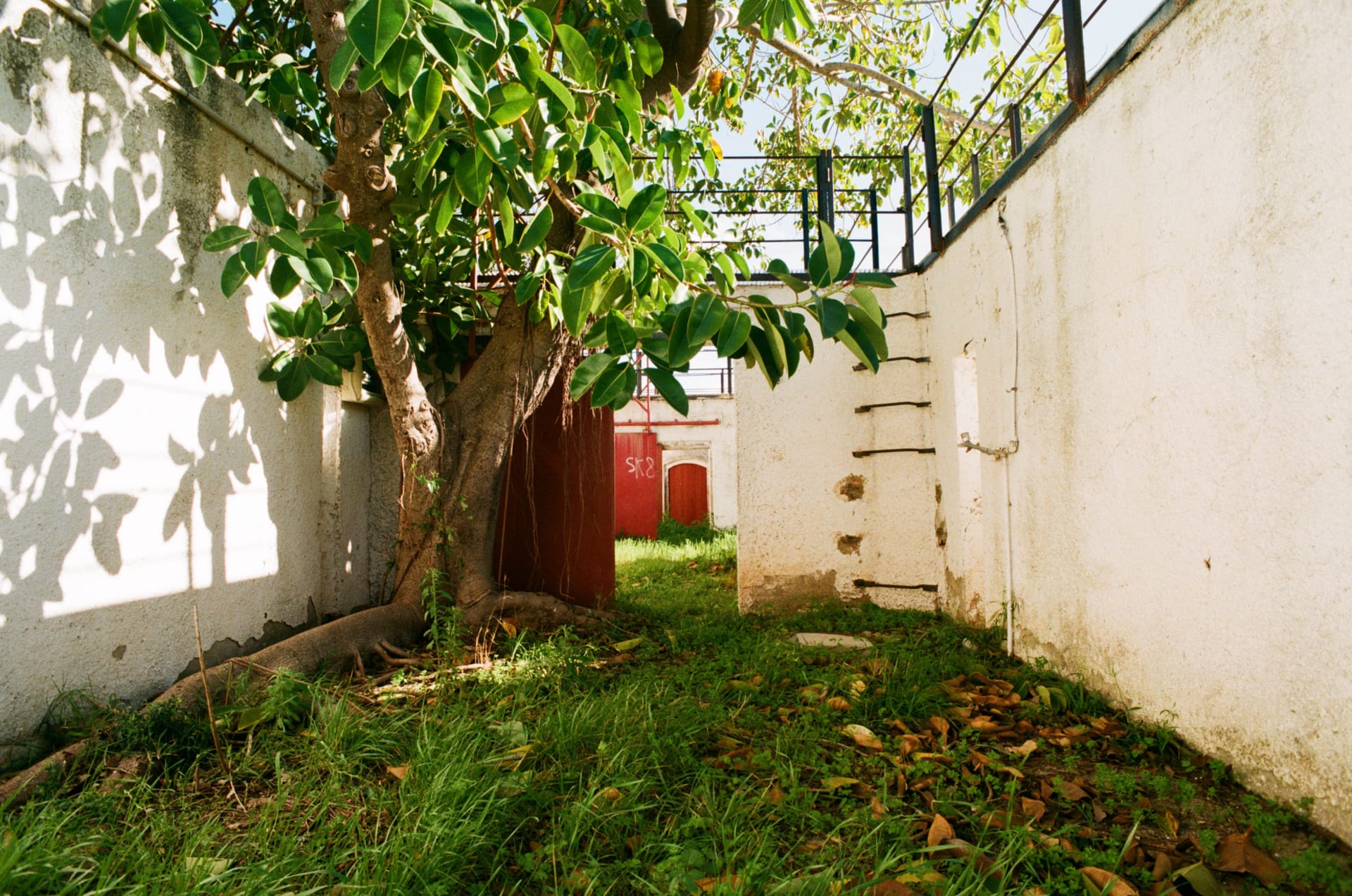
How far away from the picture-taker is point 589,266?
2.40 metres

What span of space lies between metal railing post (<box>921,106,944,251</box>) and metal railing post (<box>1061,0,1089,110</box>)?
171cm

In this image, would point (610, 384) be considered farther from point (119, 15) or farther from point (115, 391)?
point (119, 15)

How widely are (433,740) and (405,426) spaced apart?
176cm

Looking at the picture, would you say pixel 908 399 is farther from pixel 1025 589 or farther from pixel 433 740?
pixel 433 740

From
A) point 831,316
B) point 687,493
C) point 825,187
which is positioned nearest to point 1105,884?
point 831,316

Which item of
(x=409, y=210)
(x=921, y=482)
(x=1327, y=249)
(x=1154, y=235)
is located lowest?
(x=921, y=482)

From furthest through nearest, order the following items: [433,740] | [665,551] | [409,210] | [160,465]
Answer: [665,551] < [409,210] < [160,465] < [433,740]

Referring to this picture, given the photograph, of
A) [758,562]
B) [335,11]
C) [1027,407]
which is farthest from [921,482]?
[335,11]

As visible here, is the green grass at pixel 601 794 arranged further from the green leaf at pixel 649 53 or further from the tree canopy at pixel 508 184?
the green leaf at pixel 649 53

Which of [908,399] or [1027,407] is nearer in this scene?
[1027,407]

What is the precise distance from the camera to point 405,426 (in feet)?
12.1

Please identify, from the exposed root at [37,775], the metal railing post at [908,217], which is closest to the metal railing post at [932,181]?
the metal railing post at [908,217]

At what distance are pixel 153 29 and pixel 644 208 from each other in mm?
1782

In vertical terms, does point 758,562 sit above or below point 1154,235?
below
